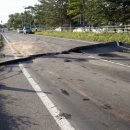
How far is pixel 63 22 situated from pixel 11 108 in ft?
231

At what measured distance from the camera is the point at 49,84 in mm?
9938

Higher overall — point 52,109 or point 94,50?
point 52,109

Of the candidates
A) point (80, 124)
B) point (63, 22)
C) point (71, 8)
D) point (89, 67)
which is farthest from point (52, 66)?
point (63, 22)

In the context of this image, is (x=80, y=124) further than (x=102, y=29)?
No

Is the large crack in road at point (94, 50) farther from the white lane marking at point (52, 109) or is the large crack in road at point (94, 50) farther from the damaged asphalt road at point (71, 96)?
the white lane marking at point (52, 109)

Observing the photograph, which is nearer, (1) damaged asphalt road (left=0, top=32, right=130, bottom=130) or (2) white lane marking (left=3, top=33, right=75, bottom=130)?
(2) white lane marking (left=3, top=33, right=75, bottom=130)

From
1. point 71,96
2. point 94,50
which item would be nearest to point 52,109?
point 71,96

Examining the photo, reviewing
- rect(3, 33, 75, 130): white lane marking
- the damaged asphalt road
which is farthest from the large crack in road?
rect(3, 33, 75, 130): white lane marking

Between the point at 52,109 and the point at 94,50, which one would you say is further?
the point at 94,50

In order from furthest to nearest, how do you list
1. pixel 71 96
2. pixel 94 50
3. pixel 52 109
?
1. pixel 94 50
2. pixel 71 96
3. pixel 52 109

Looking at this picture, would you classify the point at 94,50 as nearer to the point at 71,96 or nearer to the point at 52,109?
the point at 71,96

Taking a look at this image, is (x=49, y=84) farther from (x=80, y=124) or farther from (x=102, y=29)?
(x=102, y=29)

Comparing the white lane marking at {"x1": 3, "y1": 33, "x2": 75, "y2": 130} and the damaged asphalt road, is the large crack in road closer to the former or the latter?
the damaged asphalt road

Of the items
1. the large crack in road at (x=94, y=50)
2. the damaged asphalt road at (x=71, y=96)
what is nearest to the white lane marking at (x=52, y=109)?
the damaged asphalt road at (x=71, y=96)
